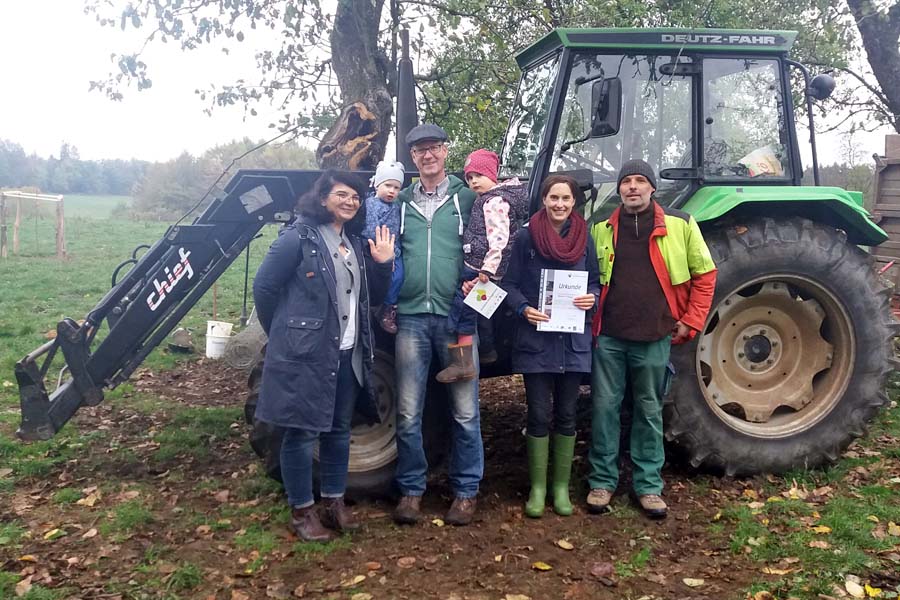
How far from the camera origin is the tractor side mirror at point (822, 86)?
14.9 feet

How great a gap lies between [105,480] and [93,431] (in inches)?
36.9

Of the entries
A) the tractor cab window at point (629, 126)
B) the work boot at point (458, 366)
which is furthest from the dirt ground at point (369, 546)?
the tractor cab window at point (629, 126)

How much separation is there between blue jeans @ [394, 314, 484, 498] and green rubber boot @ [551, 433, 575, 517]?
43 centimetres

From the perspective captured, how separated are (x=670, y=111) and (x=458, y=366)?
2065 millimetres

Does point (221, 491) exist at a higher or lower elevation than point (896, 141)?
lower

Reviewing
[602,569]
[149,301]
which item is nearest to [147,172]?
[149,301]

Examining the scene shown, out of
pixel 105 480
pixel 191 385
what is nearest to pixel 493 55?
pixel 191 385

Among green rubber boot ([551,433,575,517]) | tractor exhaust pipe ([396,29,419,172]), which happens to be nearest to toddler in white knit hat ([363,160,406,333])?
green rubber boot ([551,433,575,517])

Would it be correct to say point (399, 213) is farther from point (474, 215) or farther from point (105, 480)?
point (105, 480)

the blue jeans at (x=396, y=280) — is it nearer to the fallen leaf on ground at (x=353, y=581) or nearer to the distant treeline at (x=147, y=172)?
the fallen leaf on ground at (x=353, y=581)

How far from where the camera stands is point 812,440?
442 cm

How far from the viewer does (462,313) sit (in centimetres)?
370

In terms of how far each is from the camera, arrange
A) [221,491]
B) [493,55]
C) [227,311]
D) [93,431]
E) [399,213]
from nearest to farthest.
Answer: [399,213]
[221,491]
[93,431]
[493,55]
[227,311]

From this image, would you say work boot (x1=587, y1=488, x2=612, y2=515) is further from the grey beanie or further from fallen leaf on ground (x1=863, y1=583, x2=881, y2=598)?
the grey beanie
